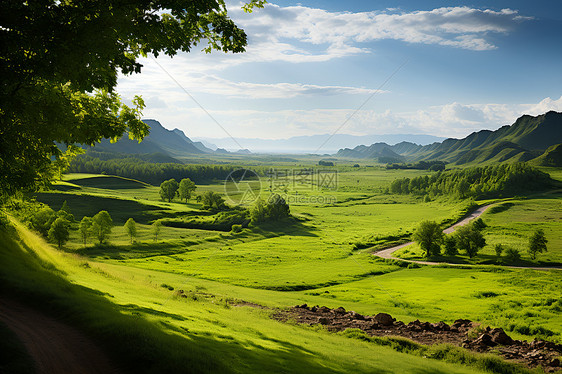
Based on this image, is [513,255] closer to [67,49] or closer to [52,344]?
[52,344]

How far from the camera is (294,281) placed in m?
58.5

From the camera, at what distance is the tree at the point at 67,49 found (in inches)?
403

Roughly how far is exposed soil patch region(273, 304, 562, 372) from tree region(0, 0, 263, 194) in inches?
962

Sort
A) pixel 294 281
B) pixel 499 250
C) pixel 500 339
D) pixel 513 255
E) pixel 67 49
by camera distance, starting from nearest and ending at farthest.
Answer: pixel 67 49 < pixel 500 339 < pixel 294 281 < pixel 513 255 < pixel 499 250

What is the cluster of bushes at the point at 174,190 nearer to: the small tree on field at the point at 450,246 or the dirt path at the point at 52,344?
the small tree on field at the point at 450,246

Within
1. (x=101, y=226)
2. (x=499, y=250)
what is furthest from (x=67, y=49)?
(x=499, y=250)

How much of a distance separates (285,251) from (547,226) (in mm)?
94014

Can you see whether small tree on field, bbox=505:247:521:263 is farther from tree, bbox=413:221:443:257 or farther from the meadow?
tree, bbox=413:221:443:257

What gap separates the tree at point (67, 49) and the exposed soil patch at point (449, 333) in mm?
24442

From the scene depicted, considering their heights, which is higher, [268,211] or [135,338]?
[135,338]

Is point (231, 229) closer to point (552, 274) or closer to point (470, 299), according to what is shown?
point (470, 299)

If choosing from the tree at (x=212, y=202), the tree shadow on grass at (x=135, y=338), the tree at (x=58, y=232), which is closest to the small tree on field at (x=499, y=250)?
the tree shadow on grass at (x=135, y=338)

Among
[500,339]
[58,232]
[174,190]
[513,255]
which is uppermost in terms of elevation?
[174,190]

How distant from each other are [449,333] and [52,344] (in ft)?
99.5
